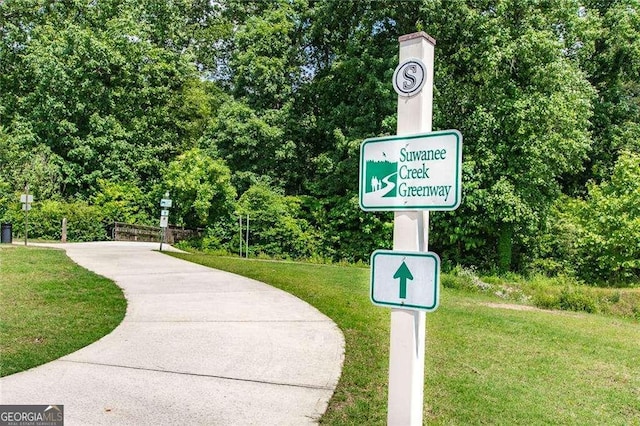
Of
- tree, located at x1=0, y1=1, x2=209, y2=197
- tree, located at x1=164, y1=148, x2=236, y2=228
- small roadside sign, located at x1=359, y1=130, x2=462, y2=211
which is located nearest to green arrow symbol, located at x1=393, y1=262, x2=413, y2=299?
small roadside sign, located at x1=359, y1=130, x2=462, y2=211

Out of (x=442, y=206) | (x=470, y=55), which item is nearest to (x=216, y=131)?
(x=470, y=55)

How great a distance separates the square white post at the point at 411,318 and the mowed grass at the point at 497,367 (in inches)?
49.8

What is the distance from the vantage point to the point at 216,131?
24.1 metres

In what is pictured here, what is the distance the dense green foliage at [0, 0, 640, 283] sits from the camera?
1784cm

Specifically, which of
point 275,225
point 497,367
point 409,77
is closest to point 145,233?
point 275,225

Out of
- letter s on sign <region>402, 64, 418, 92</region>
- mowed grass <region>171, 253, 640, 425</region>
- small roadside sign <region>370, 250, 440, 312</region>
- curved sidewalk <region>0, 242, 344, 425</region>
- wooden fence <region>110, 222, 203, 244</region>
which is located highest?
letter s on sign <region>402, 64, 418, 92</region>

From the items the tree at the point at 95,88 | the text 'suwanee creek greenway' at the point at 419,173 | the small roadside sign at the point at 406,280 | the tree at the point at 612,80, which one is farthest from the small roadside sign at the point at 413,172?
the tree at the point at 95,88

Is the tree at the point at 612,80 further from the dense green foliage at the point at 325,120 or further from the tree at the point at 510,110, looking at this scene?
the tree at the point at 510,110

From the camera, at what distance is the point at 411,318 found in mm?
2377

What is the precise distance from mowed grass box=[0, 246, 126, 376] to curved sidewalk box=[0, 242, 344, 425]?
0.21m

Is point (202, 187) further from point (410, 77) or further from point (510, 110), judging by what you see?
point (410, 77)

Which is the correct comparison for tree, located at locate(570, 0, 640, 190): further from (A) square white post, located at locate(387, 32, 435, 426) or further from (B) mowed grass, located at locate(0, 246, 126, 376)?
(A) square white post, located at locate(387, 32, 435, 426)

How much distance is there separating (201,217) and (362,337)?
17816 mm

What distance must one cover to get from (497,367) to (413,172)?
11.5 feet
